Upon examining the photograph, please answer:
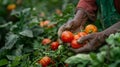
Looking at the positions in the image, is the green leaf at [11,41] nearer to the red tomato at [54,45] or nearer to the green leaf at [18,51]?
the green leaf at [18,51]

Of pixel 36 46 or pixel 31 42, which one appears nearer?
pixel 36 46

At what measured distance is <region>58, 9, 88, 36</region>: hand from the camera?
3603mm

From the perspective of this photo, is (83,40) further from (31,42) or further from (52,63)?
(31,42)

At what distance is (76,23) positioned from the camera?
146 inches

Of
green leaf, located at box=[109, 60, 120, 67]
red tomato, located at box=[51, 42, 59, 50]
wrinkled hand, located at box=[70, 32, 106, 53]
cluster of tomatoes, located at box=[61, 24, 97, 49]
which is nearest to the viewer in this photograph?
green leaf, located at box=[109, 60, 120, 67]

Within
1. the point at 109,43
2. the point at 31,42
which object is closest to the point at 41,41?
the point at 31,42

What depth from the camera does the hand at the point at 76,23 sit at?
360cm

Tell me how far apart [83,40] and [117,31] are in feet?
0.97

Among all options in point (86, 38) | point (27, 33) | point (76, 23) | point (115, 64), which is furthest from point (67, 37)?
point (27, 33)

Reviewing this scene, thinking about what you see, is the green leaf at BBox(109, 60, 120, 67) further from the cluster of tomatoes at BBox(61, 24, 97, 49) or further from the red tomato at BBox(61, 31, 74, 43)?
the red tomato at BBox(61, 31, 74, 43)

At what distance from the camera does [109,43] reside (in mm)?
2693

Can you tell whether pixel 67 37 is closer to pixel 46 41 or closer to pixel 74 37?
pixel 74 37

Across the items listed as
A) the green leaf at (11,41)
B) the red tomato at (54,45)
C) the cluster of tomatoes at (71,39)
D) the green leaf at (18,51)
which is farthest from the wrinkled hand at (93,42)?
the green leaf at (11,41)

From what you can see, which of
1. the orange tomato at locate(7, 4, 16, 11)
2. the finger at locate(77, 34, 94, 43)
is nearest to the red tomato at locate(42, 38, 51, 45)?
the finger at locate(77, 34, 94, 43)
